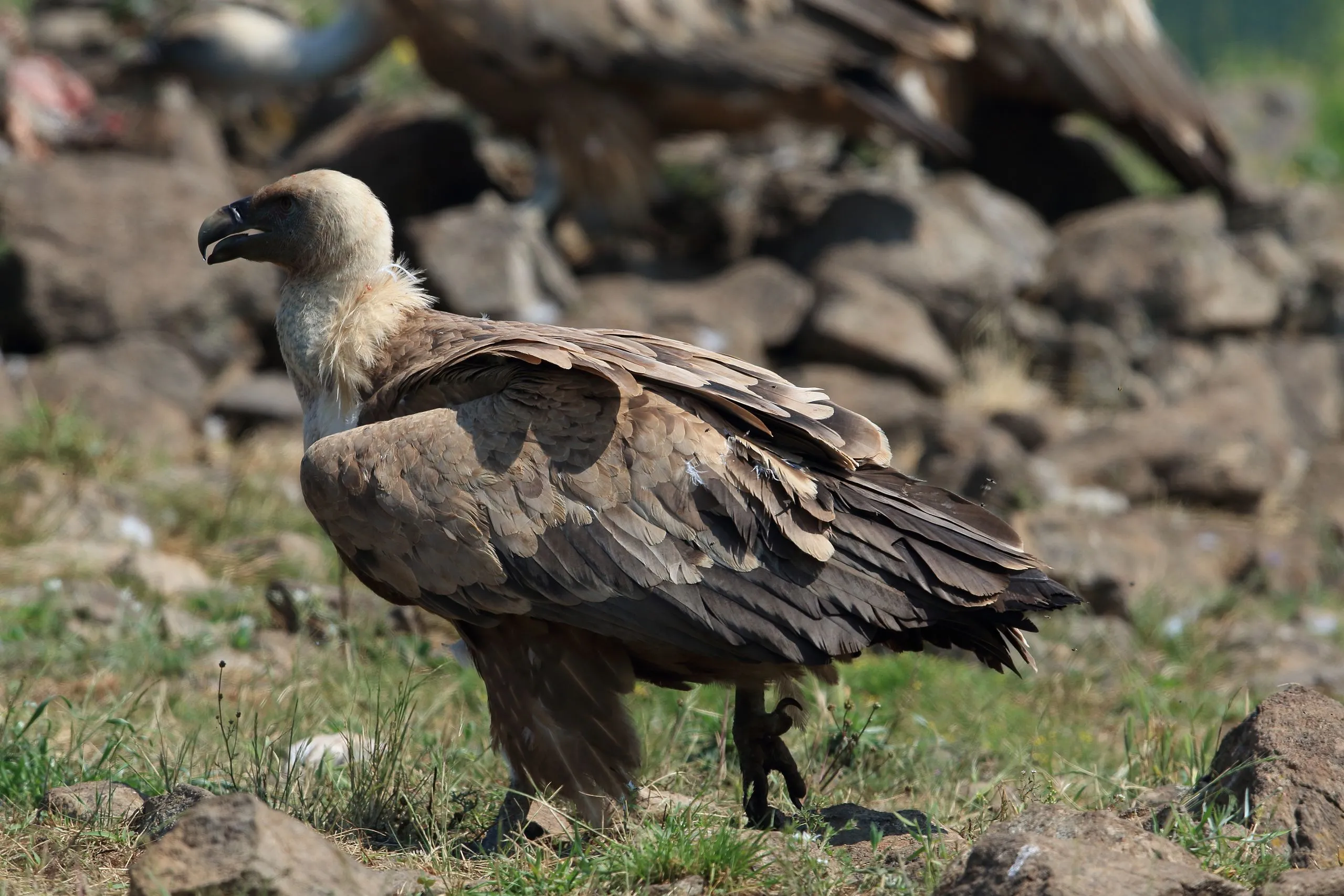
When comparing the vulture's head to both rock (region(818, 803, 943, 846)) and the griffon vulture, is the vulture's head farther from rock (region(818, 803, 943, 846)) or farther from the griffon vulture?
rock (region(818, 803, 943, 846))

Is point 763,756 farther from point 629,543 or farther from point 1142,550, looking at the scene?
point 1142,550

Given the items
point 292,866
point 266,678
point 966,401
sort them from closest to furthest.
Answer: point 292,866
point 266,678
point 966,401

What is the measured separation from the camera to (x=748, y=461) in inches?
159

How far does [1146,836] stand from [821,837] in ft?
2.53

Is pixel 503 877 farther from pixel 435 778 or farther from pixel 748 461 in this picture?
pixel 748 461

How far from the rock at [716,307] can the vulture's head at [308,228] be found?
15.3 ft

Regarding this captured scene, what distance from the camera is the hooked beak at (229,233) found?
182 inches

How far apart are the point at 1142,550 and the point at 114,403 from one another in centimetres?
506

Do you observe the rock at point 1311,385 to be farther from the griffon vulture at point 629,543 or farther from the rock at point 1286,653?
the griffon vulture at point 629,543

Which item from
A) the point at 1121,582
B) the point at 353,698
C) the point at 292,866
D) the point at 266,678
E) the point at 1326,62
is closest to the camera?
the point at 292,866

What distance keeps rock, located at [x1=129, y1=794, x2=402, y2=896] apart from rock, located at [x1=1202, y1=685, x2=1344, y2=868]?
2.02 m

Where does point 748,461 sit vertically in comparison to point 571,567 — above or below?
above

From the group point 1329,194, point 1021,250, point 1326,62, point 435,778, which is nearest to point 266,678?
point 435,778

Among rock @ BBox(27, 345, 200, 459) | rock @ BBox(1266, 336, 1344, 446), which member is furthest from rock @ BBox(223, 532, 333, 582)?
rock @ BBox(1266, 336, 1344, 446)
